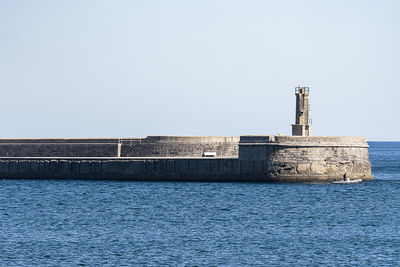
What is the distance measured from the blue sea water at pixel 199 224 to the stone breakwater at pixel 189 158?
1.30 m

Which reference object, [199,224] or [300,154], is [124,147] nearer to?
[300,154]

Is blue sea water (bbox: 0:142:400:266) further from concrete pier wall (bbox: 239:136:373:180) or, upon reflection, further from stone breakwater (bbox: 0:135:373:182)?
concrete pier wall (bbox: 239:136:373:180)

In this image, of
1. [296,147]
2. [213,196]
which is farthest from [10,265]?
[296,147]

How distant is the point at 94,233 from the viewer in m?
39.6

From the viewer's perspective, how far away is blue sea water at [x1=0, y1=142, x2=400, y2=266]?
33.8m

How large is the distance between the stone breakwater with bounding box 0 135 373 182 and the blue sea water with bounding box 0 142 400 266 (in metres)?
1.30

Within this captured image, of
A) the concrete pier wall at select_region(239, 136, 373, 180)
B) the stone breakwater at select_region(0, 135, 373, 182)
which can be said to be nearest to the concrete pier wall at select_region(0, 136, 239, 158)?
the stone breakwater at select_region(0, 135, 373, 182)

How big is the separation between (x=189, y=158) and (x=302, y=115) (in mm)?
9712

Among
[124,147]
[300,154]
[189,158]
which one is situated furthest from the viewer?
[124,147]

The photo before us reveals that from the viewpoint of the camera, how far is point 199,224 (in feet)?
140

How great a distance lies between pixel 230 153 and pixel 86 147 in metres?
12.2

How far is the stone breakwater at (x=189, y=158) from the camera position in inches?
2415

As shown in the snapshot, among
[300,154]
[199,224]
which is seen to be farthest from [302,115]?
[199,224]

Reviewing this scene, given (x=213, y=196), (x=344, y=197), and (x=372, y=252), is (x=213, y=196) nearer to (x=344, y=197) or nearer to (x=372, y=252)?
(x=344, y=197)
